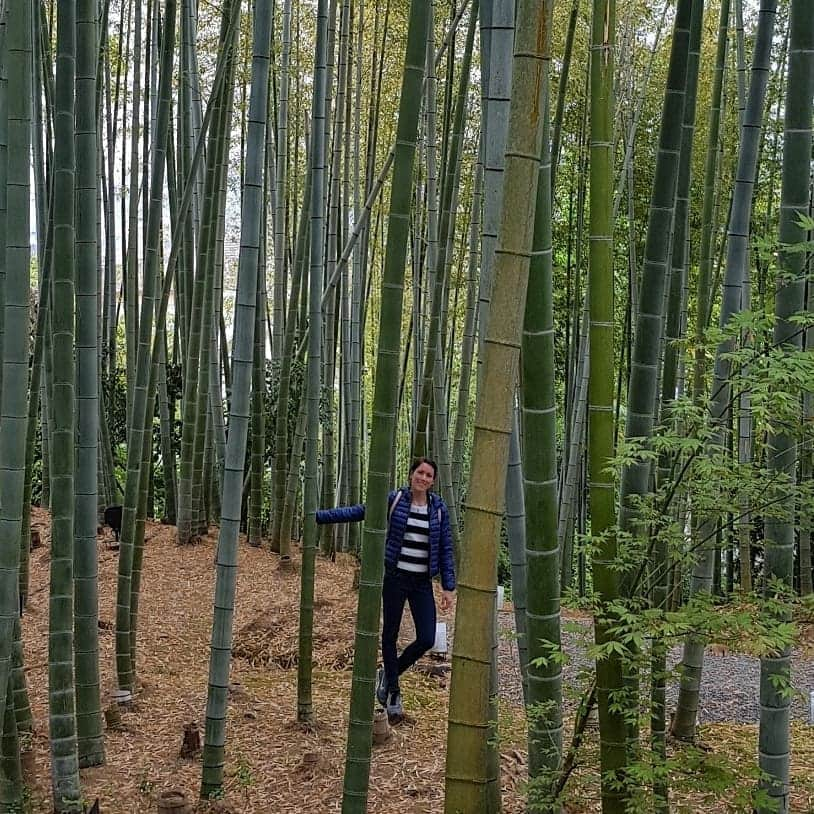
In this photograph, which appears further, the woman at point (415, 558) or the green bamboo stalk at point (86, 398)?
the woman at point (415, 558)

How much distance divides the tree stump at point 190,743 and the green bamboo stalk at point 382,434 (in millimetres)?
1150

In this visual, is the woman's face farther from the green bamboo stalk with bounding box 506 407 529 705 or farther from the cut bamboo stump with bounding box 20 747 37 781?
the cut bamboo stump with bounding box 20 747 37 781

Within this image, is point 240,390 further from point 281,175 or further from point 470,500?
point 281,175

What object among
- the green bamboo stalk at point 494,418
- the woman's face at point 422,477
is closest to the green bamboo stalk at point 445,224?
the woman's face at point 422,477

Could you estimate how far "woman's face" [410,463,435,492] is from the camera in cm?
363

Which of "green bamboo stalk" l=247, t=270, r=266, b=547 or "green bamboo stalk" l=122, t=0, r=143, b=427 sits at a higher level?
"green bamboo stalk" l=122, t=0, r=143, b=427

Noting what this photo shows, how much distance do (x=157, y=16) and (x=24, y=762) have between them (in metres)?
3.96

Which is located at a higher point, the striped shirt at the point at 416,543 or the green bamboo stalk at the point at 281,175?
the green bamboo stalk at the point at 281,175

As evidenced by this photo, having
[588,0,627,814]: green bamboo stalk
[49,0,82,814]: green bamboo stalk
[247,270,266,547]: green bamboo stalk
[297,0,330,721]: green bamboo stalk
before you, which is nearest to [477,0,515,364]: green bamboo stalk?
[588,0,627,814]: green bamboo stalk

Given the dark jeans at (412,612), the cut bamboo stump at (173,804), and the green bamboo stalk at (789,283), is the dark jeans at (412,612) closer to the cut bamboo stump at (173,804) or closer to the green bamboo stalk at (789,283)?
the cut bamboo stump at (173,804)

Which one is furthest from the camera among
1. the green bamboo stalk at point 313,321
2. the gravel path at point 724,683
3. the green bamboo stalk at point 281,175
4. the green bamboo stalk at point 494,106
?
the green bamboo stalk at point 281,175

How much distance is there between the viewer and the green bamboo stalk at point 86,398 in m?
2.59

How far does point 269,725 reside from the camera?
381 cm

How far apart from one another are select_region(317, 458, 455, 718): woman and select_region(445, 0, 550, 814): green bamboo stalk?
2.20m
